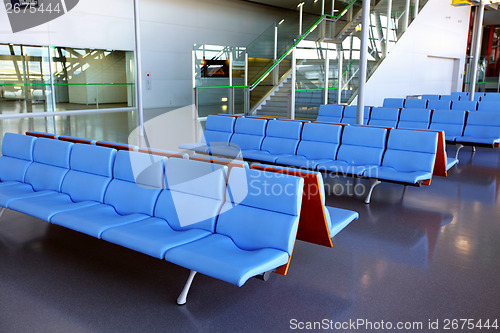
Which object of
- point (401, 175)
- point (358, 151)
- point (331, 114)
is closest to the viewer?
point (401, 175)

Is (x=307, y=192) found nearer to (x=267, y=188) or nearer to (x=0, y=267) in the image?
(x=267, y=188)

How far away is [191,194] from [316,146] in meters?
2.72

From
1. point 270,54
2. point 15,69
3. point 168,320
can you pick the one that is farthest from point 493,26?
point 168,320

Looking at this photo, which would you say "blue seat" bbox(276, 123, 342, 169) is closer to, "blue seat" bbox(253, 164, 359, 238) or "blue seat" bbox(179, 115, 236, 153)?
"blue seat" bbox(179, 115, 236, 153)

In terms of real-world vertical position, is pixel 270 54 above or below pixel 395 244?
above

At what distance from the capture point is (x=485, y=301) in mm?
2588

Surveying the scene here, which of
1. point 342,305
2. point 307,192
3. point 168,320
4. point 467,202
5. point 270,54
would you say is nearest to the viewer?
point 168,320

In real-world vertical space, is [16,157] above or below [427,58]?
below

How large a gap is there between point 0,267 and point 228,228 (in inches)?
66.3

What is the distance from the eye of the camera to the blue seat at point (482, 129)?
6.67m

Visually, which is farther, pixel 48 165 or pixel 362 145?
pixel 362 145

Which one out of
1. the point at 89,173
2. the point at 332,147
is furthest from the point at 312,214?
the point at 332,147

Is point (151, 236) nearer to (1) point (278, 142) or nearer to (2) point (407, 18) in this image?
(1) point (278, 142)

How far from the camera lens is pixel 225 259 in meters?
2.34
